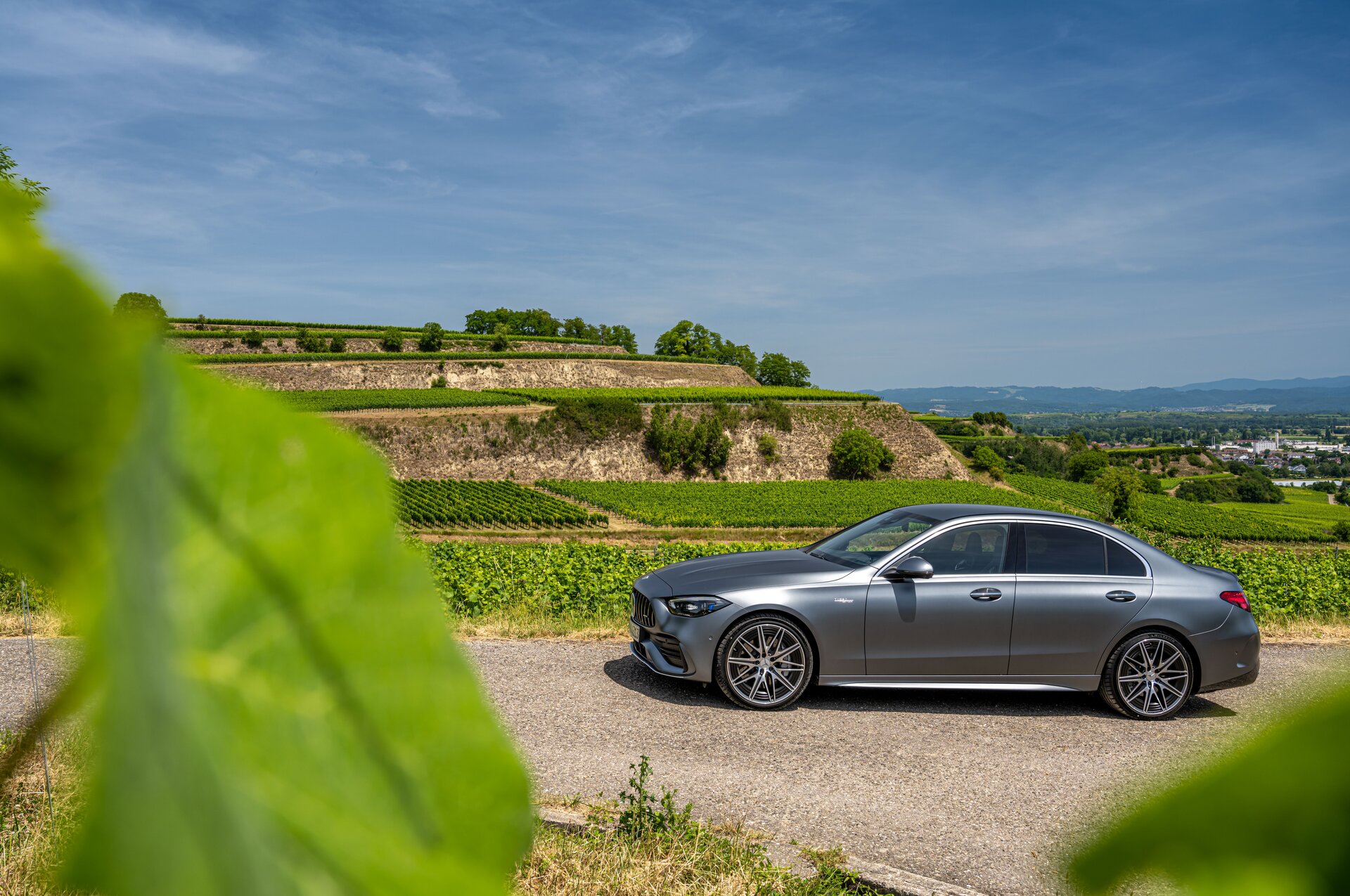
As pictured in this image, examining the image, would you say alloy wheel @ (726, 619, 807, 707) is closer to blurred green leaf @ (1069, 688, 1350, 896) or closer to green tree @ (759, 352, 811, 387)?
blurred green leaf @ (1069, 688, 1350, 896)

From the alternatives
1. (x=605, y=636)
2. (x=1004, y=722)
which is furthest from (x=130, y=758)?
(x=605, y=636)

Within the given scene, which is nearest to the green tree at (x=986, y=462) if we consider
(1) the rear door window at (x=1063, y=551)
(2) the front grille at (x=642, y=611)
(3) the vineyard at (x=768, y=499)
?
(3) the vineyard at (x=768, y=499)

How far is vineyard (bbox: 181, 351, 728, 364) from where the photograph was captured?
63969 millimetres

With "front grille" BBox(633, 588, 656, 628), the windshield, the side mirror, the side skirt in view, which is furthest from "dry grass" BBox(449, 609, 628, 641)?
the side mirror

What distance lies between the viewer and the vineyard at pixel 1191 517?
47312mm

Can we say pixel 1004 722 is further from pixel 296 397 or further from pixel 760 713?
pixel 296 397

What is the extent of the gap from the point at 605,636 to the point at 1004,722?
166 inches

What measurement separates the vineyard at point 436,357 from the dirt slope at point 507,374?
33 centimetres

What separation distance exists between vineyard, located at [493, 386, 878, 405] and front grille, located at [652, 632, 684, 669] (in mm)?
54964

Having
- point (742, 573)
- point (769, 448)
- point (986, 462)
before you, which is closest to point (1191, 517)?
point (986, 462)

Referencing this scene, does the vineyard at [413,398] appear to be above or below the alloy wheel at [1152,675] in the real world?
above

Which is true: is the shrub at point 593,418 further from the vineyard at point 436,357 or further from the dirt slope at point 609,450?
the vineyard at point 436,357

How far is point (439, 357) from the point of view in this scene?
7281cm

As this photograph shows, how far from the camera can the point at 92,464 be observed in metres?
0.18
